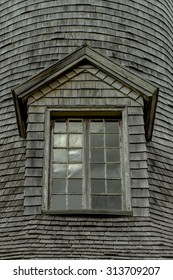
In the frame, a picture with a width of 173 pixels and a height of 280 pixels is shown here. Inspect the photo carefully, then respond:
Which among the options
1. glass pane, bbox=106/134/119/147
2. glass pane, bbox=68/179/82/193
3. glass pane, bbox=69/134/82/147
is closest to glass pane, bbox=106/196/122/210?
glass pane, bbox=68/179/82/193

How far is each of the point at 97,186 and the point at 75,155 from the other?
0.58 m

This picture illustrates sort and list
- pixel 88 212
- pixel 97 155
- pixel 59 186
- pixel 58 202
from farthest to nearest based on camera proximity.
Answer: pixel 97 155 → pixel 59 186 → pixel 58 202 → pixel 88 212

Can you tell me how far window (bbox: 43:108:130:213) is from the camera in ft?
26.7

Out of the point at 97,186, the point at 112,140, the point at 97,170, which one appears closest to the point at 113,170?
the point at 97,170

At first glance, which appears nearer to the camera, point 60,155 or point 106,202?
point 106,202

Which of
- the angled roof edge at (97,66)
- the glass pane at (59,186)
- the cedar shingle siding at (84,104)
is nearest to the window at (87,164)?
the glass pane at (59,186)

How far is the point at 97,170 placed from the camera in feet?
27.5

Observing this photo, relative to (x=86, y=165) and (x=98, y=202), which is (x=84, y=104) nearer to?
(x=86, y=165)

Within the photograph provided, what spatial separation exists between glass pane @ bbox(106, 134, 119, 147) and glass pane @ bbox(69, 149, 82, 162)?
1.37ft

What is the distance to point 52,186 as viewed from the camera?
8.22 metres

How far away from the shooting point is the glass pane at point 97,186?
8211mm

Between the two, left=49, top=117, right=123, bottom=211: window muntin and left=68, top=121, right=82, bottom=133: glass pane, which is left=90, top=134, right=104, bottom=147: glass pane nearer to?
left=49, top=117, right=123, bottom=211: window muntin

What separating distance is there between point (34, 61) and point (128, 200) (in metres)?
3.47
